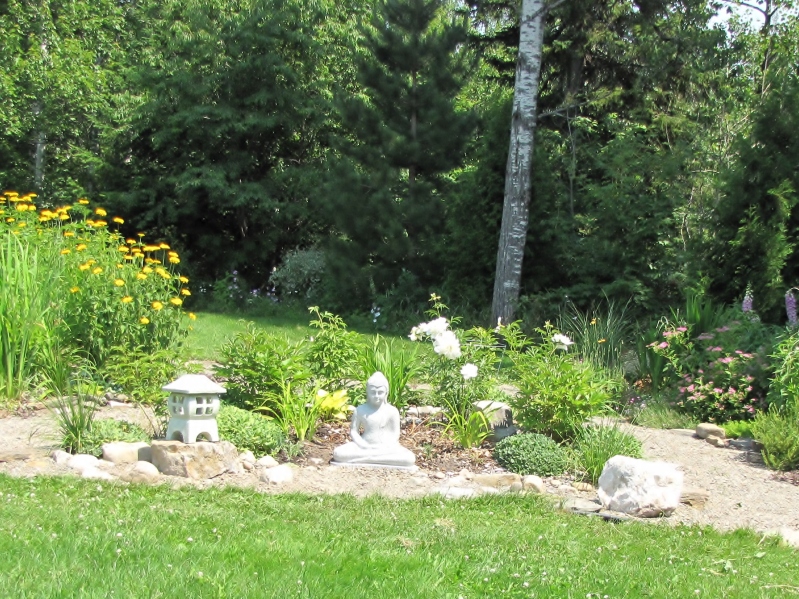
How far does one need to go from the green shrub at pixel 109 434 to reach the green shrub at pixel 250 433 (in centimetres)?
57

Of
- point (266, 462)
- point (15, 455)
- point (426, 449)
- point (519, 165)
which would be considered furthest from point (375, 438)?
point (519, 165)

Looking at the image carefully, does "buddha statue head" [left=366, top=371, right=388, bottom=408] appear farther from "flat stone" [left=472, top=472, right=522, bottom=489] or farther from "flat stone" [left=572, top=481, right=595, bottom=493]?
"flat stone" [left=572, top=481, right=595, bottom=493]

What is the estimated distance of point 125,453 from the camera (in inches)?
216

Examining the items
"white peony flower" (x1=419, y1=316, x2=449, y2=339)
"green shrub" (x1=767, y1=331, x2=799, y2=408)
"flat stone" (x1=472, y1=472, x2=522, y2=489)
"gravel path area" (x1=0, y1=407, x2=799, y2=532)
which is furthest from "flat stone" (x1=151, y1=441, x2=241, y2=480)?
"green shrub" (x1=767, y1=331, x2=799, y2=408)

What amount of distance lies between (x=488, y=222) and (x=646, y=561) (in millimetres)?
9270

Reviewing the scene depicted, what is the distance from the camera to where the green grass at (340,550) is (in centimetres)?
332

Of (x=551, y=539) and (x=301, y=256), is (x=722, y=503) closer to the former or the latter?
(x=551, y=539)

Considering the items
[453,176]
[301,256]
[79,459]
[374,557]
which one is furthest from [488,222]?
[374,557]

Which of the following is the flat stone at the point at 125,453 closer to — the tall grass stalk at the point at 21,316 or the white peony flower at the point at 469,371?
the tall grass stalk at the point at 21,316

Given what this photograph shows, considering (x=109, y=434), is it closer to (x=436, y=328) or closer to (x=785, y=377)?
(x=436, y=328)

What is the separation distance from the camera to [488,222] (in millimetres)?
12961

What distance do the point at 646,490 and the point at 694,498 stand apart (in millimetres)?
515

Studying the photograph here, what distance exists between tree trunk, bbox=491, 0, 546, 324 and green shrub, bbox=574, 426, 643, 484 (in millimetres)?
5720

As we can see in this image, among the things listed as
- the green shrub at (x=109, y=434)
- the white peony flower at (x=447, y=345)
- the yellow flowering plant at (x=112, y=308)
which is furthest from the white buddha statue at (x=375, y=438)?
the yellow flowering plant at (x=112, y=308)
